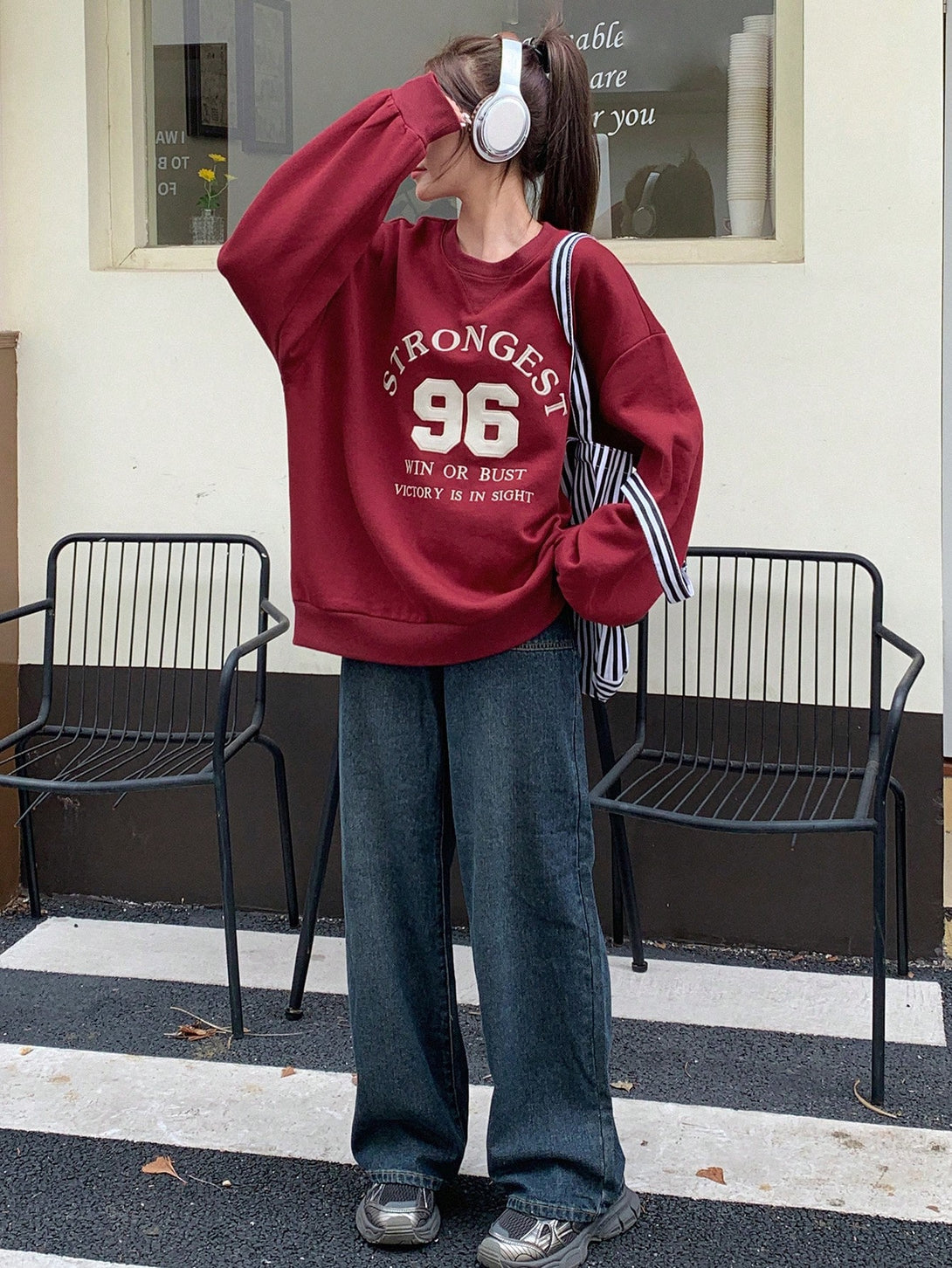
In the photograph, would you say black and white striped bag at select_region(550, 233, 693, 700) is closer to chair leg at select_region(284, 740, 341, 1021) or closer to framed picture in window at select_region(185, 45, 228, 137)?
chair leg at select_region(284, 740, 341, 1021)

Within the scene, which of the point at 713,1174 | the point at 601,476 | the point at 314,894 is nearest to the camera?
the point at 601,476

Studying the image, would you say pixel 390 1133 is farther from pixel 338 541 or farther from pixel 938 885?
pixel 938 885

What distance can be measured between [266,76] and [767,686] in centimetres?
180

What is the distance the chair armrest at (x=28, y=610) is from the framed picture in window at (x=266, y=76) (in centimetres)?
115

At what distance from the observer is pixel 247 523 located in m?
3.09

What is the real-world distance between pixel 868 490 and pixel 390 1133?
5.27ft

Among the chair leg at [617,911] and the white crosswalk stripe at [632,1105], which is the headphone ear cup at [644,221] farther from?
the white crosswalk stripe at [632,1105]

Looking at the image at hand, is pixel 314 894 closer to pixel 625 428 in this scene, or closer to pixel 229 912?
pixel 229 912

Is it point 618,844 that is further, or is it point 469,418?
point 618,844

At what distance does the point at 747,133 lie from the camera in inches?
113

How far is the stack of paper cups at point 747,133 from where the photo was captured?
2.84m

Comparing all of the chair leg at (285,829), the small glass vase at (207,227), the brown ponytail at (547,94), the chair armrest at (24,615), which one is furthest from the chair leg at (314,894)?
the small glass vase at (207,227)

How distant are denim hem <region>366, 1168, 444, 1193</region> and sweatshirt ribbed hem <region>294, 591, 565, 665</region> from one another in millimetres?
731

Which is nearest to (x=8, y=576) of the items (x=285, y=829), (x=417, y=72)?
(x=285, y=829)
